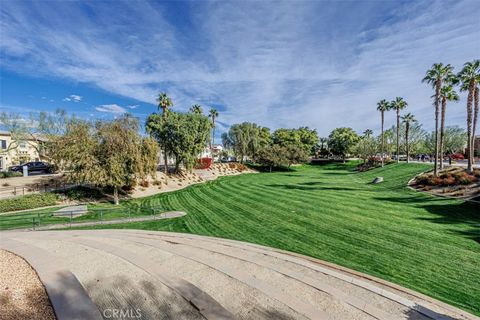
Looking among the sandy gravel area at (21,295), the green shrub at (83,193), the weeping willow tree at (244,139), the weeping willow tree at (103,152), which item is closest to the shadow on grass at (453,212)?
the sandy gravel area at (21,295)

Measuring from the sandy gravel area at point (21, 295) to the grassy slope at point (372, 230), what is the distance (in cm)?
832

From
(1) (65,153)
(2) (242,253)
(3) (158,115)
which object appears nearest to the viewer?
(2) (242,253)

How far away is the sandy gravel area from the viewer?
5.28 metres

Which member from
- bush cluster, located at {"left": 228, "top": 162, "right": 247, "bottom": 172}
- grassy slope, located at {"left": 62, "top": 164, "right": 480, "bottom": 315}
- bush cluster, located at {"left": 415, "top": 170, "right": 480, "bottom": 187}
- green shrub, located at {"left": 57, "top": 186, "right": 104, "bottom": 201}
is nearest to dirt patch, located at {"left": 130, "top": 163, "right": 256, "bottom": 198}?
bush cluster, located at {"left": 228, "top": 162, "right": 247, "bottom": 172}

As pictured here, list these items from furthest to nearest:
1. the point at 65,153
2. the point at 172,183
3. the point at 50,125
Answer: the point at 50,125 < the point at 172,183 < the point at 65,153

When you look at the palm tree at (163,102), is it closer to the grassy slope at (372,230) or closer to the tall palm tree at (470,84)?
the grassy slope at (372,230)

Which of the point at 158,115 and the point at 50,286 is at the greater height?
the point at 158,115

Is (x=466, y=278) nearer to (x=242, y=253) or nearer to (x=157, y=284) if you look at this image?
(x=242, y=253)

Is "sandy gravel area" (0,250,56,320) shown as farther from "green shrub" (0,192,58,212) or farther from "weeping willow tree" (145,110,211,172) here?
"weeping willow tree" (145,110,211,172)

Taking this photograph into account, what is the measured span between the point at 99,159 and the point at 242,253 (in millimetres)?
19934

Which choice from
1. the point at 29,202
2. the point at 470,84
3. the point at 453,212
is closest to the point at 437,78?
the point at 470,84

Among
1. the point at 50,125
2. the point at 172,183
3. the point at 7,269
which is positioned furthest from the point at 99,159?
the point at 50,125

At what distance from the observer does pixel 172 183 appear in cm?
3697

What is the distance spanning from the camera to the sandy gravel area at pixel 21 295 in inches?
208
